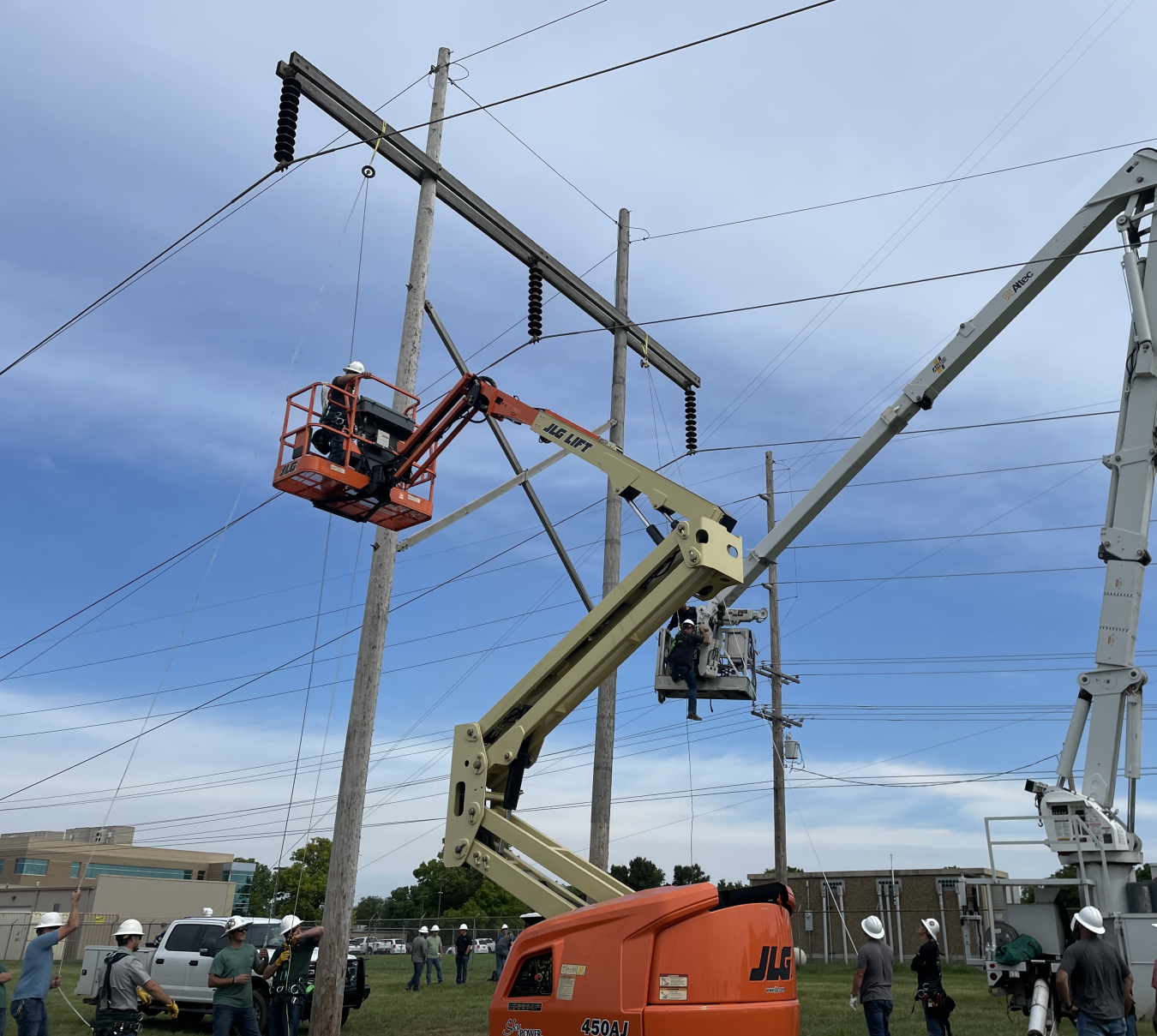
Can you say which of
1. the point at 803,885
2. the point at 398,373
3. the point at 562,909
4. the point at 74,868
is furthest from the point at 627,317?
the point at 74,868

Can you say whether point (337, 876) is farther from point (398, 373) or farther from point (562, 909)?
point (398, 373)

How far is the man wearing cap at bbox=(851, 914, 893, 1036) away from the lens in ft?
35.4

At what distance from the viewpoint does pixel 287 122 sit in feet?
40.7

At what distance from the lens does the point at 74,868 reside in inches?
3226

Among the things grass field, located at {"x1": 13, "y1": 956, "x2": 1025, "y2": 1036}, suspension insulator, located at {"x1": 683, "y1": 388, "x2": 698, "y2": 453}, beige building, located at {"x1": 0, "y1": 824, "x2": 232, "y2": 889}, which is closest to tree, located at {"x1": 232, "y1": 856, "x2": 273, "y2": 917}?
beige building, located at {"x1": 0, "y1": 824, "x2": 232, "y2": 889}

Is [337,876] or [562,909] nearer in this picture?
[562,909]

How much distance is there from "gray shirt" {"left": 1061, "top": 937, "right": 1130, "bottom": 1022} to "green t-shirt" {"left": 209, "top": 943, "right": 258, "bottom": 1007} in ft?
24.8

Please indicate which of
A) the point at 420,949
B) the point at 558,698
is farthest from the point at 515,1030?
the point at 420,949

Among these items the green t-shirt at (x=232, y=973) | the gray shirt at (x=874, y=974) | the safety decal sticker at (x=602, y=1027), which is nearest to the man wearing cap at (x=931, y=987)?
the gray shirt at (x=874, y=974)

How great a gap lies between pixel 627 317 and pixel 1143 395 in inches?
314

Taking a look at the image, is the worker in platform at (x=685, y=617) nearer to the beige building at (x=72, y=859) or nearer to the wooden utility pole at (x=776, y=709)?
the wooden utility pole at (x=776, y=709)

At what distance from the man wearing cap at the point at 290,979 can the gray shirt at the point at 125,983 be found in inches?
87.4

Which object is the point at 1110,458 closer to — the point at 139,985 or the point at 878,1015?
the point at 878,1015

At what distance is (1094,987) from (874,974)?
319 centimetres
